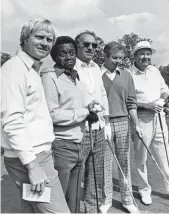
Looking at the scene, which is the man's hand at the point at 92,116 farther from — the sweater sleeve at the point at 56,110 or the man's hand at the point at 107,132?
the man's hand at the point at 107,132

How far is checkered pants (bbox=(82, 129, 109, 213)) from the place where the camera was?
3.37 meters

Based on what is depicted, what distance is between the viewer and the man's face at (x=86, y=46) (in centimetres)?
335

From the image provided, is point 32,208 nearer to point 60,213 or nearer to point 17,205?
point 60,213

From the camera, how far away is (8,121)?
182cm

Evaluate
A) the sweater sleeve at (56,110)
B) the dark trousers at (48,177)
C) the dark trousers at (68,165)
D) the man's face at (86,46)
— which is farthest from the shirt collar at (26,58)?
the man's face at (86,46)

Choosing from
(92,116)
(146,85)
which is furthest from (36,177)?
(146,85)

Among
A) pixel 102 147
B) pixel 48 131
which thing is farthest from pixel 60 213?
pixel 102 147

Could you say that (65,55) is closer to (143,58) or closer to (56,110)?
(56,110)

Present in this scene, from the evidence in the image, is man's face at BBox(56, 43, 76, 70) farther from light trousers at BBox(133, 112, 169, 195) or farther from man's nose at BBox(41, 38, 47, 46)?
light trousers at BBox(133, 112, 169, 195)

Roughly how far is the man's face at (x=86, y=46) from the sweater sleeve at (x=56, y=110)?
0.89 m

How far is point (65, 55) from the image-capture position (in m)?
2.73

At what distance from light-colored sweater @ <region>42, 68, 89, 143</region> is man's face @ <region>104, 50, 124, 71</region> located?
1123mm

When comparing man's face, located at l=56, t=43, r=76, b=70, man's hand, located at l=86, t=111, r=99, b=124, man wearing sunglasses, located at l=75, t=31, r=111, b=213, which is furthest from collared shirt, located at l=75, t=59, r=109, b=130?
man's face, located at l=56, t=43, r=76, b=70

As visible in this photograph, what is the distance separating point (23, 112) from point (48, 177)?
19.9 inches
